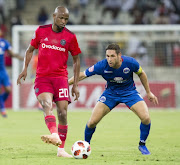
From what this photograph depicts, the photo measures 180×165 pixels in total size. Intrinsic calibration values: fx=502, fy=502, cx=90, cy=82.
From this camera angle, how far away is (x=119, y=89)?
8.61 meters

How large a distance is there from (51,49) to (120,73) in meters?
1.30

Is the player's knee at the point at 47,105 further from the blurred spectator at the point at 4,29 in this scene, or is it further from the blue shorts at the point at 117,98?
the blurred spectator at the point at 4,29

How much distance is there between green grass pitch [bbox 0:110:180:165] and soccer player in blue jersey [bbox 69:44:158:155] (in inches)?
19.4

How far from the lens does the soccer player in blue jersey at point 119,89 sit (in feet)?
27.0

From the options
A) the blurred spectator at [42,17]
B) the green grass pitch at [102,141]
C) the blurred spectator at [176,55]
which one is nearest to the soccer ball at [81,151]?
the green grass pitch at [102,141]

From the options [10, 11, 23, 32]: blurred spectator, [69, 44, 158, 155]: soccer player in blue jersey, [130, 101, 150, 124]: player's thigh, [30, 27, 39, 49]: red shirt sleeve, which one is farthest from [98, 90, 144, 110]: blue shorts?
[10, 11, 23, 32]: blurred spectator

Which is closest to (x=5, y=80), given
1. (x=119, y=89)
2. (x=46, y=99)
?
(x=119, y=89)

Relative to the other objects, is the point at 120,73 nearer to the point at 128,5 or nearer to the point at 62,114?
the point at 62,114

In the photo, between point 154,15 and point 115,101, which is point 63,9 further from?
point 154,15

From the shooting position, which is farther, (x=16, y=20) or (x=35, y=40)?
(x=16, y=20)

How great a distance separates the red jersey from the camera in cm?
783

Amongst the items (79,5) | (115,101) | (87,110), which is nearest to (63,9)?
(115,101)

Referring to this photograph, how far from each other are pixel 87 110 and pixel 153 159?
1164 centimetres

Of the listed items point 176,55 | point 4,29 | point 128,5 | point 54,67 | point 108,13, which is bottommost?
point 54,67
